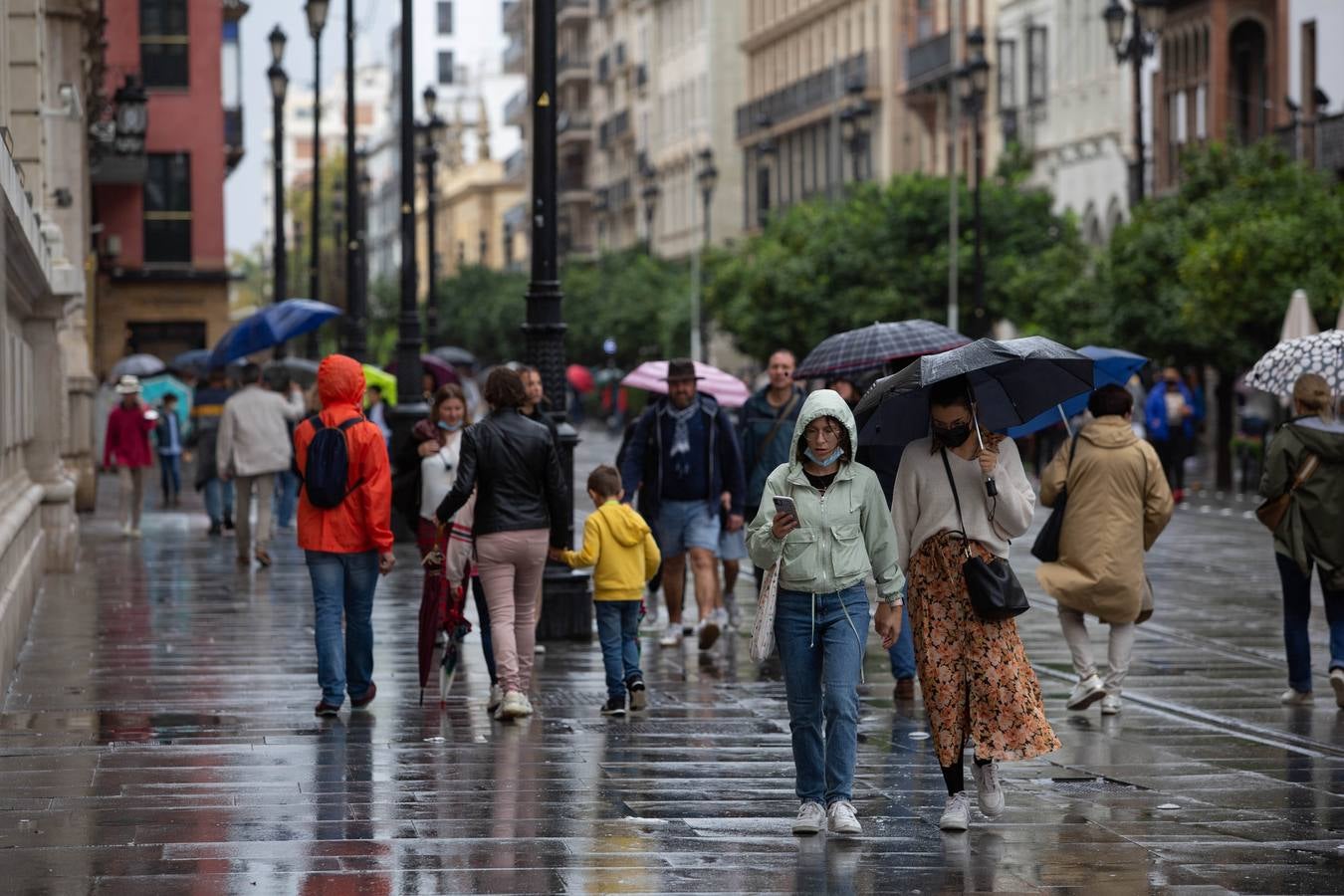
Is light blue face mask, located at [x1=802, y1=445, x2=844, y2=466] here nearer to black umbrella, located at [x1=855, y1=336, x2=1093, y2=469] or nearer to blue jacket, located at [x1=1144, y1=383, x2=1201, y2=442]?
black umbrella, located at [x1=855, y1=336, x2=1093, y2=469]

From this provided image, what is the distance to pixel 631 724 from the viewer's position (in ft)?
41.1

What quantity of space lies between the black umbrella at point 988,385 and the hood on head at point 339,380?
3533 millimetres

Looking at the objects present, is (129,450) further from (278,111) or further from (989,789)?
(989,789)

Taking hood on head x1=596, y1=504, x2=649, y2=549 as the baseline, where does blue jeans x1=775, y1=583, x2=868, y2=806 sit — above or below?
below

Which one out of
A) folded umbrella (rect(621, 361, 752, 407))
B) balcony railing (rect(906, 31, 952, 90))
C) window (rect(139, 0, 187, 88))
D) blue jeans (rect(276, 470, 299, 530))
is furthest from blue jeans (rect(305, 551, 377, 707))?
balcony railing (rect(906, 31, 952, 90))

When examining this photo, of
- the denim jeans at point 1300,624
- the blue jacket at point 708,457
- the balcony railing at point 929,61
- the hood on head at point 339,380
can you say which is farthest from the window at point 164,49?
the denim jeans at point 1300,624

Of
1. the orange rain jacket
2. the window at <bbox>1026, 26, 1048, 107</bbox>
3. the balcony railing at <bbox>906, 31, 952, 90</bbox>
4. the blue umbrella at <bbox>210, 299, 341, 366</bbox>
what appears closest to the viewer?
the orange rain jacket

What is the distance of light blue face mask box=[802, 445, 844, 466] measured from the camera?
9.44 meters

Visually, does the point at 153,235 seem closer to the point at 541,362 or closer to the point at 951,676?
the point at 541,362

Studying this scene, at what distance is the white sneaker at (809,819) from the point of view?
30.7 feet

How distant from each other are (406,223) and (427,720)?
18093 millimetres

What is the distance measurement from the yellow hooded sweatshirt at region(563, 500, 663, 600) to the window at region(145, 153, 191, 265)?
165 ft

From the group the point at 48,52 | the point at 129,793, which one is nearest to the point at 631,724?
the point at 129,793

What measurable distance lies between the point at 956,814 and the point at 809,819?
546 millimetres
